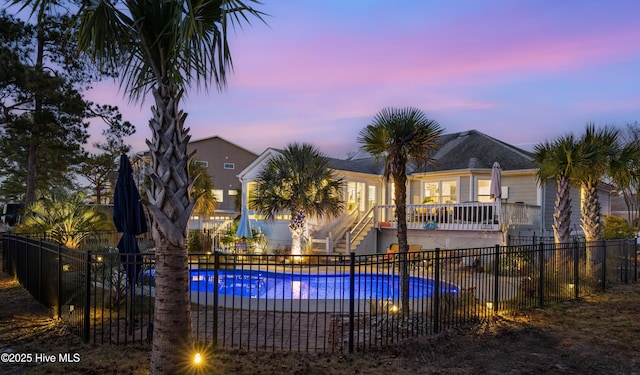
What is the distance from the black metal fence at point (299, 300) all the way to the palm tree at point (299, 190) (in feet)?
24.9

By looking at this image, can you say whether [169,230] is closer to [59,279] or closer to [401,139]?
[59,279]

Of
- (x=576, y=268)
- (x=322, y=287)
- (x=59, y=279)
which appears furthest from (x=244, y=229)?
(x=576, y=268)

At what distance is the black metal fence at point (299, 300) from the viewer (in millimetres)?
6688

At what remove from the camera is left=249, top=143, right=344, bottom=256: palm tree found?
1778 cm

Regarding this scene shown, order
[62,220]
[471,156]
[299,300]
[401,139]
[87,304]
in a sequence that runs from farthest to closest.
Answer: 1. [471,156]
2. [62,220]
3. [401,139]
4. [299,300]
5. [87,304]

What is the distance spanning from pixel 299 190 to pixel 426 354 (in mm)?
11901

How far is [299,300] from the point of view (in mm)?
Answer: 8281

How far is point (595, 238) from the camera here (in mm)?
14297

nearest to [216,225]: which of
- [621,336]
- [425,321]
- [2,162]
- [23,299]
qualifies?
[23,299]

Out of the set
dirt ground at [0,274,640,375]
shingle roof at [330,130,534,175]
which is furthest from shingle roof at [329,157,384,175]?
dirt ground at [0,274,640,375]

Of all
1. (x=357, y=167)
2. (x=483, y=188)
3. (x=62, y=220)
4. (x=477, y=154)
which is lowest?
(x=62, y=220)

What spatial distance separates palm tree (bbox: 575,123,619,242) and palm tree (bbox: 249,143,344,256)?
9.46 m

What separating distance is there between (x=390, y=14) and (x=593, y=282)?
1059 cm

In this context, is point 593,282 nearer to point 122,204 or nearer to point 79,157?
point 122,204
